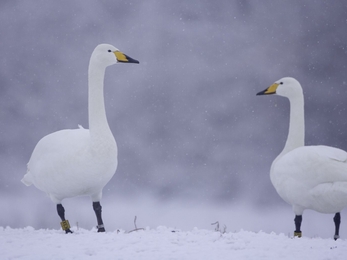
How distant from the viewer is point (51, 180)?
9.32 metres

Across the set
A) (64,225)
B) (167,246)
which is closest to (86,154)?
(64,225)

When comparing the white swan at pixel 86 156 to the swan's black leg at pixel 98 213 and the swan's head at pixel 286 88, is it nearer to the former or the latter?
the swan's black leg at pixel 98 213

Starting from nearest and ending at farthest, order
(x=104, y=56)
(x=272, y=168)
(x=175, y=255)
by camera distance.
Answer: (x=175, y=255) < (x=104, y=56) < (x=272, y=168)

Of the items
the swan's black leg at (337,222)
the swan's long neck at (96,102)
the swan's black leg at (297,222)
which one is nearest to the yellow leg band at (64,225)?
the swan's long neck at (96,102)

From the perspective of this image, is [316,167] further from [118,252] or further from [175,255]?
[118,252]

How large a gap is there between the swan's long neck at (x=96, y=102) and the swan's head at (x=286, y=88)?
4574mm

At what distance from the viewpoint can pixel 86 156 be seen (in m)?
9.05

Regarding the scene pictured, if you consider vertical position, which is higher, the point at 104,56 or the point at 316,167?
the point at 104,56

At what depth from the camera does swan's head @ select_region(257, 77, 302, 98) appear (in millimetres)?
11562

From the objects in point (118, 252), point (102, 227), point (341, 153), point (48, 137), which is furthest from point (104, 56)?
point (341, 153)

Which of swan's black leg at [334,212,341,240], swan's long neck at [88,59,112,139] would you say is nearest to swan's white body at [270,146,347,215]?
swan's black leg at [334,212,341,240]

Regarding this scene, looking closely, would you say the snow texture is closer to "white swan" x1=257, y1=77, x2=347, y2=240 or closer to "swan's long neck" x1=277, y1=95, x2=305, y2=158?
"white swan" x1=257, y1=77, x2=347, y2=240

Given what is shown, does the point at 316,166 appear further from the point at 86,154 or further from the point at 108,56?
the point at 108,56

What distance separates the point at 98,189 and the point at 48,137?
1739mm
